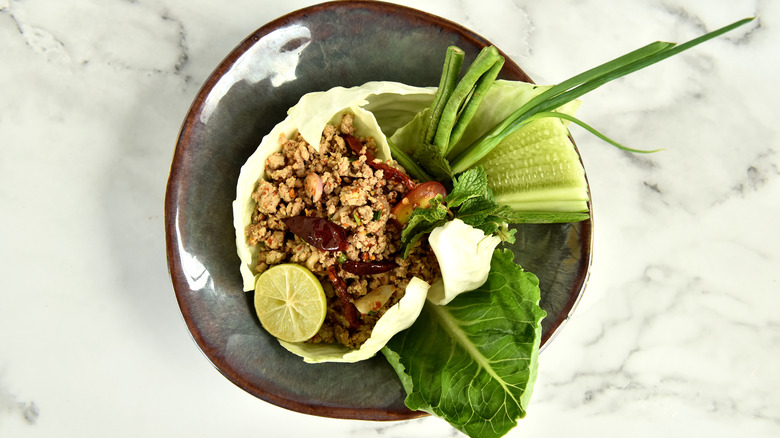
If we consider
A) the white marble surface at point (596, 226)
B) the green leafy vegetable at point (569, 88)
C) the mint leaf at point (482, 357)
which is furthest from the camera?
the white marble surface at point (596, 226)

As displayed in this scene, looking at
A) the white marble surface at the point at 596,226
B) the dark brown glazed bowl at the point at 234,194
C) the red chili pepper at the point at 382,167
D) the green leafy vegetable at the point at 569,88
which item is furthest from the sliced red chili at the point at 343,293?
the white marble surface at the point at 596,226

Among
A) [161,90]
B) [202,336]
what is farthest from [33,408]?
[161,90]

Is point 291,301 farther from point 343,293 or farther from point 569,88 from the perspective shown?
point 569,88

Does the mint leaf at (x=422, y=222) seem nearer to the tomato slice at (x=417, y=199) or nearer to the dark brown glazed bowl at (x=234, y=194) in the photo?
the tomato slice at (x=417, y=199)

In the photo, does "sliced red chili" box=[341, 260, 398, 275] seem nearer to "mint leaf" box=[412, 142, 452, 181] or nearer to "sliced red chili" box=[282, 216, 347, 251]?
"sliced red chili" box=[282, 216, 347, 251]

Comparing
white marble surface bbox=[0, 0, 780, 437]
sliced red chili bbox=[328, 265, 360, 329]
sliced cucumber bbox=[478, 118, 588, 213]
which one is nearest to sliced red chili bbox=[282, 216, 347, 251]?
sliced red chili bbox=[328, 265, 360, 329]

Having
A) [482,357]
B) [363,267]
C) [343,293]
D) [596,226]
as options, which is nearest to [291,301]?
[343,293]

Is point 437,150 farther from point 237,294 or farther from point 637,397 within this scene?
point 637,397
